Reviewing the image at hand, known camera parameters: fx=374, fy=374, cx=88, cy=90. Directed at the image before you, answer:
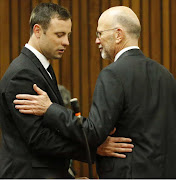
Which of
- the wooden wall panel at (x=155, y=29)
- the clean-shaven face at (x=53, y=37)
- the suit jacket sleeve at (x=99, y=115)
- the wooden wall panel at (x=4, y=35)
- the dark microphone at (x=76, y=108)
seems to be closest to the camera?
the dark microphone at (x=76, y=108)

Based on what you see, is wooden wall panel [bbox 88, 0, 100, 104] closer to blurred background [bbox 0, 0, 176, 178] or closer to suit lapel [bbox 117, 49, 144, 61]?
blurred background [bbox 0, 0, 176, 178]

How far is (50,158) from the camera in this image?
2.16m

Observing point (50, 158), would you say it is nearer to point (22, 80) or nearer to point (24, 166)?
point (24, 166)

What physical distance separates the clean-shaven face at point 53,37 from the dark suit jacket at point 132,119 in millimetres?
407

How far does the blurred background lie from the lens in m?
4.44

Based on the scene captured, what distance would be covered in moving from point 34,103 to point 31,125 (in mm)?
120

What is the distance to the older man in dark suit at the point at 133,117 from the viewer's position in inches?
79.2

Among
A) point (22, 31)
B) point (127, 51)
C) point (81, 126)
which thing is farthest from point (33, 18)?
point (22, 31)

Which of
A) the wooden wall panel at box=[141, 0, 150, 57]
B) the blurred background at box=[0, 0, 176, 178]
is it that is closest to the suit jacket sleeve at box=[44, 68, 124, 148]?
the blurred background at box=[0, 0, 176, 178]

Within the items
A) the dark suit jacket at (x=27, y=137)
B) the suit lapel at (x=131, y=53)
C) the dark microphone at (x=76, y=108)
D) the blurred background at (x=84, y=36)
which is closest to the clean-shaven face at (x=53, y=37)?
the dark suit jacket at (x=27, y=137)

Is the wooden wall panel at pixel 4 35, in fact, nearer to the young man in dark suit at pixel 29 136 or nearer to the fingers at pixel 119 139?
the young man in dark suit at pixel 29 136

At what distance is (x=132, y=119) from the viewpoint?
6.72 feet

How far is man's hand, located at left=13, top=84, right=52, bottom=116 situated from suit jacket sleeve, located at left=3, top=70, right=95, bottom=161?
1.0 inches

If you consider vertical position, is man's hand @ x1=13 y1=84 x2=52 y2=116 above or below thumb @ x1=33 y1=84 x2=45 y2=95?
below
